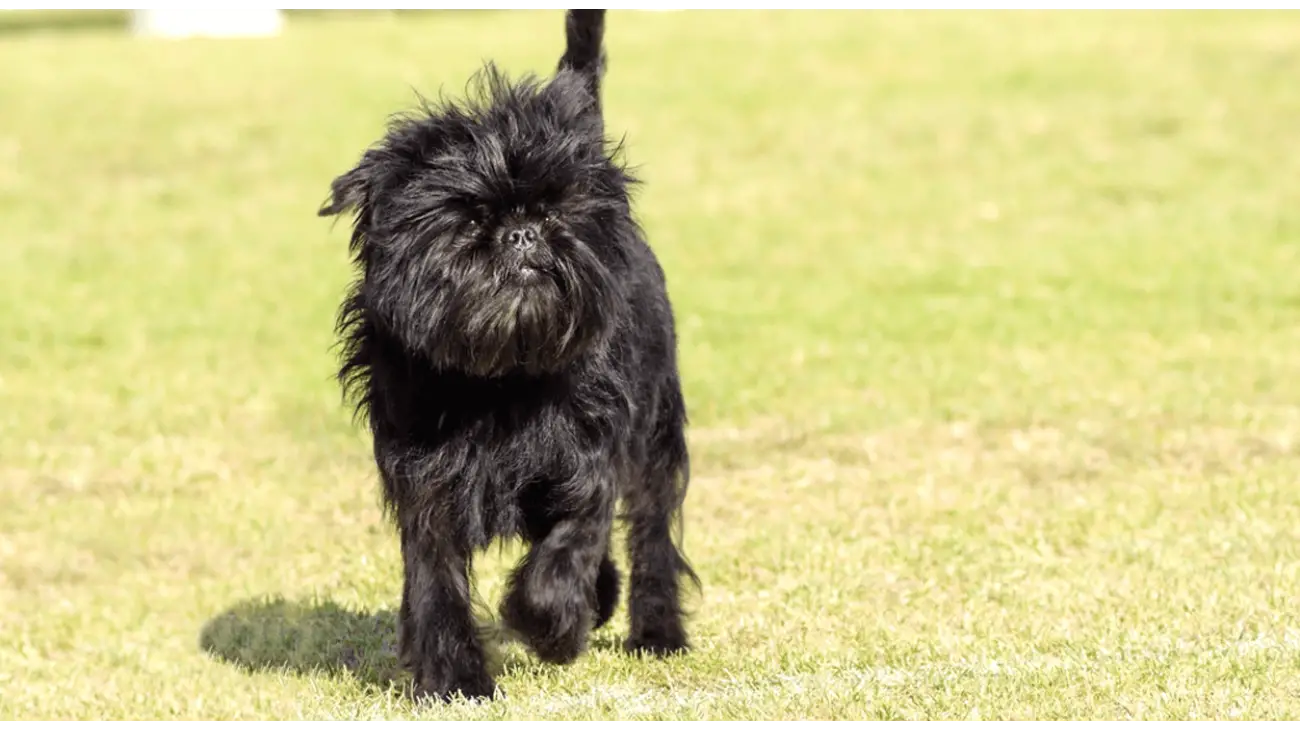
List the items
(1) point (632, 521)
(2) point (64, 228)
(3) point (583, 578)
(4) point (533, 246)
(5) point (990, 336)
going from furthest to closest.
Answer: (2) point (64, 228)
(5) point (990, 336)
(1) point (632, 521)
(3) point (583, 578)
(4) point (533, 246)

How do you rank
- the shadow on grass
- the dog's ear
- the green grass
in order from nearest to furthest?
the dog's ear < the green grass < the shadow on grass

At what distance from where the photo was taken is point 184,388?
14.4 metres

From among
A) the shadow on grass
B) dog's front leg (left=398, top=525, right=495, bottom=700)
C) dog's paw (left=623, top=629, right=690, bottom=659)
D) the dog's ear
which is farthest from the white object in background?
dog's front leg (left=398, top=525, right=495, bottom=700)

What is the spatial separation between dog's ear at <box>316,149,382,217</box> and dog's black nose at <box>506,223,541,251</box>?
0.61 metres

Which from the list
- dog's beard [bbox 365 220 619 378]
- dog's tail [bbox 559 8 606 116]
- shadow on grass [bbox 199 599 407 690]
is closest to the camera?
dog's beard [bbox 365 220 619 378]

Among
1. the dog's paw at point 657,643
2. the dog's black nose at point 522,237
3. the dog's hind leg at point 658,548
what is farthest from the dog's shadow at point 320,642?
the dog's black nose at point 522,237

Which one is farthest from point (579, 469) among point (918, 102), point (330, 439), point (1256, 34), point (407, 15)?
point (407, 15)

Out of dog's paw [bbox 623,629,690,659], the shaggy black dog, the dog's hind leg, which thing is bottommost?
dog's paw [bbox 623,629,690,659]

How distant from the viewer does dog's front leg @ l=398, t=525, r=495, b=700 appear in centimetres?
665

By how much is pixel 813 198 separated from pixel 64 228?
27.8 feet

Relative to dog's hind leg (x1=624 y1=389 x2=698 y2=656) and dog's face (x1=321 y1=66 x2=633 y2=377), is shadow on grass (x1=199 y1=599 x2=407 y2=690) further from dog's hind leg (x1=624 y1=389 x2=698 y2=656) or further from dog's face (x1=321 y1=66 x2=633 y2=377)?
dog's face (x1=321 y1=66 x2=633 y2=377)

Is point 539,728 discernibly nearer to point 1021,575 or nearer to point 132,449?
point 1021,575

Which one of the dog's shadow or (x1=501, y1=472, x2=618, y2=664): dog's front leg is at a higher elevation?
(x1=501, y1=472, x2=618, y2=664): dog's front leg

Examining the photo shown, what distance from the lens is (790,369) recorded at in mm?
14516
